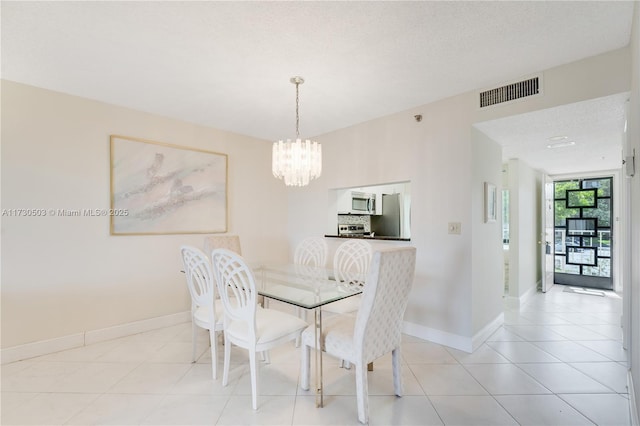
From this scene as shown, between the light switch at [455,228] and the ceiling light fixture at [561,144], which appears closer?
the light switch at [455,228]

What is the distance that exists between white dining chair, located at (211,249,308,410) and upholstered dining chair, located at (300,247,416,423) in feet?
0.62

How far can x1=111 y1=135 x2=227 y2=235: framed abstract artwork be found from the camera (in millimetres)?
3061

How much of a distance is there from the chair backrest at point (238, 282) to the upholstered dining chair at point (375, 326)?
1.44 ft

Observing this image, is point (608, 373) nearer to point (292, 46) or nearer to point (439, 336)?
point (439, 336)

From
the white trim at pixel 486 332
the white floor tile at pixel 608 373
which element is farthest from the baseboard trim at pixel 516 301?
the white floor tile at pixel 608 373

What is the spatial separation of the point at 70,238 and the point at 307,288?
245 centimetres

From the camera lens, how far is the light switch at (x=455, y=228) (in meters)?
2.77

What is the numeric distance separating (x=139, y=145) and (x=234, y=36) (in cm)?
200

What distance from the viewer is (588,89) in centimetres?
212

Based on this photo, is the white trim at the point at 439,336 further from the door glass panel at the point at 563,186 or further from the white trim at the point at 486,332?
the door glass panel at the point at 563,186

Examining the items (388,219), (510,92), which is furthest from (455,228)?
(388,219)

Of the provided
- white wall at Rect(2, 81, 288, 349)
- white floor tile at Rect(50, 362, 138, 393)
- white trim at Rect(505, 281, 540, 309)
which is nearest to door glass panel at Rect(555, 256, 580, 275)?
white trim at Rect(505, 281, 540, 309)

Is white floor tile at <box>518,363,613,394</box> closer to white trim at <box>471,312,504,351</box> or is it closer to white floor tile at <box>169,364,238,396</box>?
white trim at <box>471,312,504,351</box>

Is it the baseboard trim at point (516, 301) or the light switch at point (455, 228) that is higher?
the light switch at point (455, 228)
